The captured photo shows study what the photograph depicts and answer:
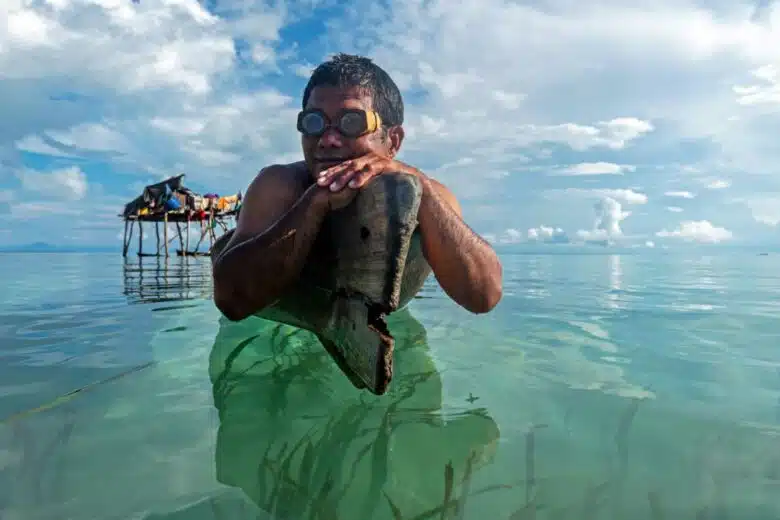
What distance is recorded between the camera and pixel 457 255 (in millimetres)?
2420

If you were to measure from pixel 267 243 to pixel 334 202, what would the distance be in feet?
1.23

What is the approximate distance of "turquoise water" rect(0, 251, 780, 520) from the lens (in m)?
2.00

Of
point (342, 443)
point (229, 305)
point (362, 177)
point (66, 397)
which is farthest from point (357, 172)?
point (66, 397)

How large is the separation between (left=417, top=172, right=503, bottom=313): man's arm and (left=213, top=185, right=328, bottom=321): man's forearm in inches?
18.2

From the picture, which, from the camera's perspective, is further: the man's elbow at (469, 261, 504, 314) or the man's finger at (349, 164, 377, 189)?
the man's elbow at (469, 261, 504, 314)

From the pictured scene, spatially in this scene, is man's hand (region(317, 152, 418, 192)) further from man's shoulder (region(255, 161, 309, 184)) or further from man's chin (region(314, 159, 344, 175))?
man's shoulder (region(255, 161, 309, 184))

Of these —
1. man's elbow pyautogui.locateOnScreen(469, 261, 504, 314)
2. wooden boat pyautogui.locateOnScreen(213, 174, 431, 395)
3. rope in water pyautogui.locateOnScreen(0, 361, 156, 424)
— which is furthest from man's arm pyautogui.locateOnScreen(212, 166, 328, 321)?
rope in water pyautogui.locateOnScreen(0, 361, 156, 424)

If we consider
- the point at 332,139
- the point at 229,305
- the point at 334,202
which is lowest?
the point at 229,305

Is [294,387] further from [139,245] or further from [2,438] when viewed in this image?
[139,245]

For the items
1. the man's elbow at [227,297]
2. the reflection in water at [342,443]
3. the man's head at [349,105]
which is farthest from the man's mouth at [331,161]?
the reflection in water at [342,443]

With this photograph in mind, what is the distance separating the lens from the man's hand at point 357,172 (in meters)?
2.20

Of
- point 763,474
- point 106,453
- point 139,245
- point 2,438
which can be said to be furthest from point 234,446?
point 139,245

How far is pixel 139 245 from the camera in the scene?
34.7m

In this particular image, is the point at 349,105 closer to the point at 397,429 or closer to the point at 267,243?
the point at 267,243
